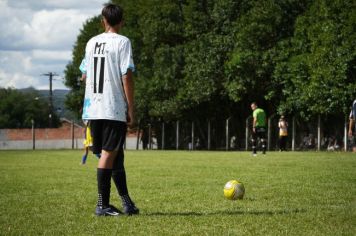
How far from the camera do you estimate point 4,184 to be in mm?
13805

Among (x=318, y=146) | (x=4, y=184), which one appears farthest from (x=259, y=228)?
(x=318, y=146)

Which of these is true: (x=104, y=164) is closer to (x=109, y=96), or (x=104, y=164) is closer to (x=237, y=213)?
(x=109, y=96)

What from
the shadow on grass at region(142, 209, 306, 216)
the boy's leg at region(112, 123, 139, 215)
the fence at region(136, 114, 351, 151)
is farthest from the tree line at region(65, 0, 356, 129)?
the boy's leg at region(112, 123, 139, 215)

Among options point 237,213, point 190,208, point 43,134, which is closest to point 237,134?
point 43,134

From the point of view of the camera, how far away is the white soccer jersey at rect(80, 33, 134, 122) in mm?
8438

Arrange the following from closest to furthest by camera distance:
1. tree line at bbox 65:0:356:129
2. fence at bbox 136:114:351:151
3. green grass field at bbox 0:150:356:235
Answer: green grass field at bbox 0:150:356:235, tree line at bbox 65:0:356:129, fence at bbox 136:114:351:151

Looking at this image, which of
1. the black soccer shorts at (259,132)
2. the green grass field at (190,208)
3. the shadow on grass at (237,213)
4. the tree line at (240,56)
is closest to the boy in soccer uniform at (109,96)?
the shadow on grass at (237,213)

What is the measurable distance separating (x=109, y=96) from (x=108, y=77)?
0.24 m

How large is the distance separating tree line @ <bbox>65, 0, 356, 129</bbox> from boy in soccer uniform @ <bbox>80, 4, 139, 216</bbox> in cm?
3222

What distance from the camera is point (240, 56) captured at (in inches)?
1758

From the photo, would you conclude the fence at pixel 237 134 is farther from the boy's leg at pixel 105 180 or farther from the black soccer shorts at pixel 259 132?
the boy's leg at pixel 105 180

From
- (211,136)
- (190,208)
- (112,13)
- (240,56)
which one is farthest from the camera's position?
(211,136)

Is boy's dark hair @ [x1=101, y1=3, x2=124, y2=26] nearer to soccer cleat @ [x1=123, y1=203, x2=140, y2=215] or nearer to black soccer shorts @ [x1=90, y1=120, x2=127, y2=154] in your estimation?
black soccer shorts @ [x1=90, y1=120, x2=127, y2=154]

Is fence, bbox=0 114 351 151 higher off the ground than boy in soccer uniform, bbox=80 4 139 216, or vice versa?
boy in soccer uniform, bbox=80 4 139 216
